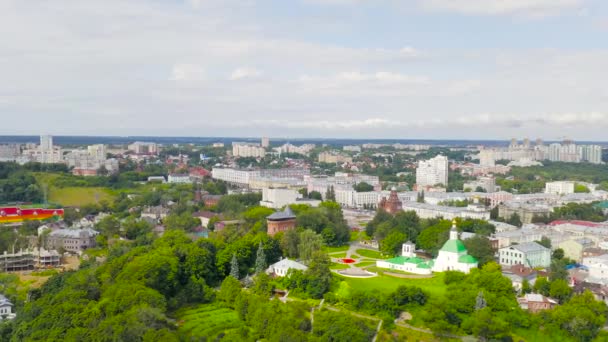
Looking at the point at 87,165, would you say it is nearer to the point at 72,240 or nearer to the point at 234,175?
the point at 234,175

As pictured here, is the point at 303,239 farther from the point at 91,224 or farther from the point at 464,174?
the point at 464,174

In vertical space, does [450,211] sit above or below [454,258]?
below

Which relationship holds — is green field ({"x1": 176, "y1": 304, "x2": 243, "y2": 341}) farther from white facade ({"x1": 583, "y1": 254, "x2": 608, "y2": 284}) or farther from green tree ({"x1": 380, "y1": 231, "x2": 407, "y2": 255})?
white facade ({"x1": 583, "y1": 254, "x2": 608, "y2": 284})

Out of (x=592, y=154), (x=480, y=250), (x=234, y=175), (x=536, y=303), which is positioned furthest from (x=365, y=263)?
(x=592, y=154)

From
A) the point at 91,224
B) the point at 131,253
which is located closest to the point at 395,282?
the point at 131,253

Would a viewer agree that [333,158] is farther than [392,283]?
Yes

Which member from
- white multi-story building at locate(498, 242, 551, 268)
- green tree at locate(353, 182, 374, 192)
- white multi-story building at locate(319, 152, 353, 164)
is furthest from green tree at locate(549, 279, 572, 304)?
white multi-story building at locate(319, 152, 353, 164)

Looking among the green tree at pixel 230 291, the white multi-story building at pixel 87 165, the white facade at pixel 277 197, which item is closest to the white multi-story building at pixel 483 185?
the white facade at pixel 277 197
